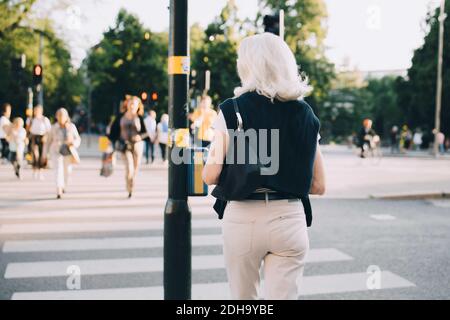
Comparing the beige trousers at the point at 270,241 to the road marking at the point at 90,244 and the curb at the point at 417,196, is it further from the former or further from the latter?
the curb at the point at 417,196

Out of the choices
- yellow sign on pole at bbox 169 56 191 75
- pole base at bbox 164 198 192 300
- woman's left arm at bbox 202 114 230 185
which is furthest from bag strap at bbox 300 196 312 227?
yellow sign on pole at bbox 169 56 191 75

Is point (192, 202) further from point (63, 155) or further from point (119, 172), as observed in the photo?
point (119, 172)

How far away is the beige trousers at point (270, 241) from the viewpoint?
2752mm

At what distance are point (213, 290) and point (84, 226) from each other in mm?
3466

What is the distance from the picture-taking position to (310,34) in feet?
167

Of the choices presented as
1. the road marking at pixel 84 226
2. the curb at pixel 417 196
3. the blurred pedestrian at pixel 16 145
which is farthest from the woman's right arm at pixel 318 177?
the blurred pedestrian at pixel 16 145

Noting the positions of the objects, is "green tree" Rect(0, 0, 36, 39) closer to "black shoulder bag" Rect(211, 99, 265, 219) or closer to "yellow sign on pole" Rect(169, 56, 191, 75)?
"yellow sign on pole" Rect(169, 56, 191, 75)

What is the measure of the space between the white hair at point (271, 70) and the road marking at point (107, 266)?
3550 mm

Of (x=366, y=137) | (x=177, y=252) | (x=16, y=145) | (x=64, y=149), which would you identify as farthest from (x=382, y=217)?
(x=366, y=137)

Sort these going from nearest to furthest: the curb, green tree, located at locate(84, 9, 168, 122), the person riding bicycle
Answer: the curb
the person riding bicycle
green tree, located at locate(84, 9, 168, 122)

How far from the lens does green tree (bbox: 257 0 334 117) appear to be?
163ft

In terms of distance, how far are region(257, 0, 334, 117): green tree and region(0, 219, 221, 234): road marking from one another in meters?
42.1

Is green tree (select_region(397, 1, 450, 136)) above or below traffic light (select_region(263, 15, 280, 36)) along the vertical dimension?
above

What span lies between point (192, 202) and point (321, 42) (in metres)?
43.1
